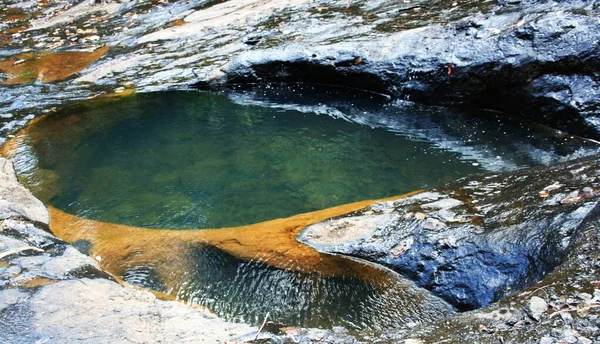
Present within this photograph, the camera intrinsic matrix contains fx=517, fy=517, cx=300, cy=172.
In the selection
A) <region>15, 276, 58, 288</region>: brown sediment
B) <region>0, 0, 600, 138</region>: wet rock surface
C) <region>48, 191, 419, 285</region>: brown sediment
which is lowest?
<region>48, 191, 419, 285</region>: brown sediment

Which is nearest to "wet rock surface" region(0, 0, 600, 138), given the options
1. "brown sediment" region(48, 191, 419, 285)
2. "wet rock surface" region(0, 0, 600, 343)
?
"wet rock surface" region(0, 0, 600, 343)

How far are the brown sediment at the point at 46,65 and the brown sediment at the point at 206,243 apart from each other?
Answer: 4.41 metres

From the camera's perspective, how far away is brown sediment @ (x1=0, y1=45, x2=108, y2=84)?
26.7 feet

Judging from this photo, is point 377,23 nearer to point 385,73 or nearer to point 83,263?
point 385,73

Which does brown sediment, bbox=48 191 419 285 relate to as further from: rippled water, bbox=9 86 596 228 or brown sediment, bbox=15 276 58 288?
brown sediment, bbox=15 276 58 288

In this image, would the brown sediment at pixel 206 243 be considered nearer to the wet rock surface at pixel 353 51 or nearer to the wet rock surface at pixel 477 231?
the wet rock surface at pixel 477 231

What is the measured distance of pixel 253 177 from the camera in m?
5.16

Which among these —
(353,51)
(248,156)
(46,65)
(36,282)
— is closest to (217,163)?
(248,156)

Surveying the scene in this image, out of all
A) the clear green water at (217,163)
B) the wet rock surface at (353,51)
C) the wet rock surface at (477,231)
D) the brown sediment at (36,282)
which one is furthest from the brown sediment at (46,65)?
the wet rock surface at (477,231)

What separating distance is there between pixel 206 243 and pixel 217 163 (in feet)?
5.05

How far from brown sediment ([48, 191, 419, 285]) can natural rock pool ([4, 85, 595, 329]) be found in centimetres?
1

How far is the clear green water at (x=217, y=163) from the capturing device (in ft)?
15.5

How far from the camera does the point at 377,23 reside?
22.9ft

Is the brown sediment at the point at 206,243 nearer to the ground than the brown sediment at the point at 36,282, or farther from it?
nearer to the ground
